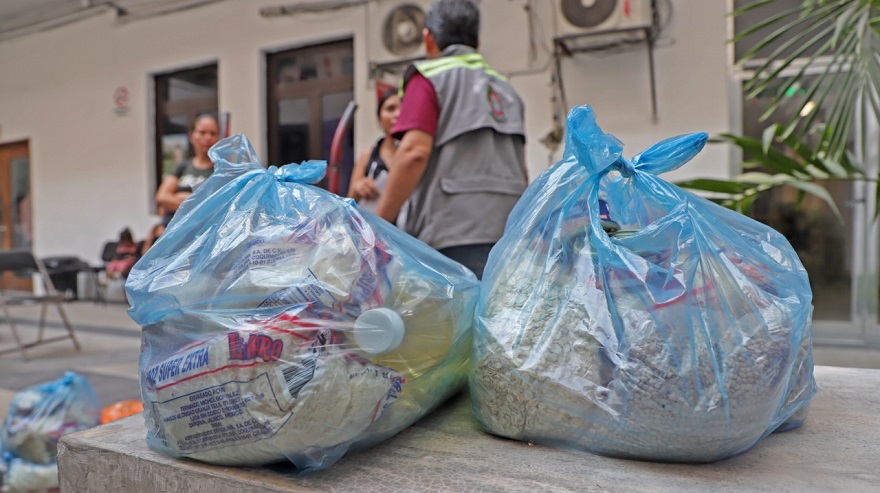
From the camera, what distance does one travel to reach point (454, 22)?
5.85ft

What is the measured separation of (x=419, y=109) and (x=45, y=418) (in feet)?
4.59

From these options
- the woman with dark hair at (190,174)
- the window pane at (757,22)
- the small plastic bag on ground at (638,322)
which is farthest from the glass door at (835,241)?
the small plastic bag on ground at (638,322)

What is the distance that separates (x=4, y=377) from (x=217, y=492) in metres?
3.48

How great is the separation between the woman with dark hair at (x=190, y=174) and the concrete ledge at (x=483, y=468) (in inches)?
89.6

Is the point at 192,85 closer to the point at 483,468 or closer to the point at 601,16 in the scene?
the point at 601,16

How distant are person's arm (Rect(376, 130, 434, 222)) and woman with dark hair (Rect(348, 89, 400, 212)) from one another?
26 cm

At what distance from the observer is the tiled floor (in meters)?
3.04

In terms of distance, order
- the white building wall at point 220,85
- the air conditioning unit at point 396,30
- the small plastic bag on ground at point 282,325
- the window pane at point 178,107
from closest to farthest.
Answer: the small plastic bag on ground at point 282,325, the white building wall at point 220,85, the air conditioning unit at point 396,30, the window pane at point 178,107

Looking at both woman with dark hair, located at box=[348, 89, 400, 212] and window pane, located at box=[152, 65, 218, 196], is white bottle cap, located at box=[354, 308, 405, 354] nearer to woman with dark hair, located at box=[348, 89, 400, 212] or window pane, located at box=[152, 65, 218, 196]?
woman with dark hair, located at box=[348, 89, 400, 212]

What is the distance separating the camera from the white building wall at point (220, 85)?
4.12 m

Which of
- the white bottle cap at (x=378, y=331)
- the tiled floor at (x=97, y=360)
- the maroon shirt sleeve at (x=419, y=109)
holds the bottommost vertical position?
the tiled floor at (x=97, y=360)

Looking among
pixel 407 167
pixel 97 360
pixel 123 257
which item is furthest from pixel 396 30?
pixel 123 257

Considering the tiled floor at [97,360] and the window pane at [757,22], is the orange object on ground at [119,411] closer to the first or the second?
the tiled floor at [97,360]

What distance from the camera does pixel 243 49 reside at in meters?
5.94
